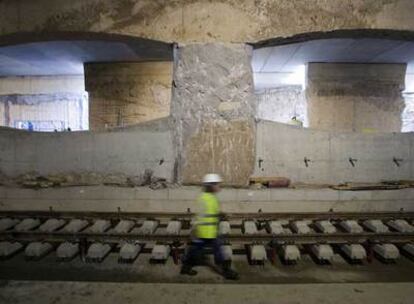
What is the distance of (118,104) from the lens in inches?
539

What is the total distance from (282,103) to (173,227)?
14.5 m

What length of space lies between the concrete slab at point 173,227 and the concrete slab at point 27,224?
2.69 m

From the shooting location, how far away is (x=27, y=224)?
22.4ft

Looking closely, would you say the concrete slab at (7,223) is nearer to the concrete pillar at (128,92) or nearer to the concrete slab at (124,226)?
the concrete slab at (124,226)

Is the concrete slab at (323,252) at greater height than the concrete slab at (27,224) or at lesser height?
lesser

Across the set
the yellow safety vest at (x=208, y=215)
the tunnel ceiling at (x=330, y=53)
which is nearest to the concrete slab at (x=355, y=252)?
the yellow safety vest at (x=208, y=215)

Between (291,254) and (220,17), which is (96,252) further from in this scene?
(220,17)

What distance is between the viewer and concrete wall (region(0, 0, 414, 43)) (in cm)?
782

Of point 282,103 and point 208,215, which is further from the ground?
point 282,103

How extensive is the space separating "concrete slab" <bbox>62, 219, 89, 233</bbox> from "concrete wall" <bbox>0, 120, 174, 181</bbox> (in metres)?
1.68

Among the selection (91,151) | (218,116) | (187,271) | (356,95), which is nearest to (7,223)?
(91,151)

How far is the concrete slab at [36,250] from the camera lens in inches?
229

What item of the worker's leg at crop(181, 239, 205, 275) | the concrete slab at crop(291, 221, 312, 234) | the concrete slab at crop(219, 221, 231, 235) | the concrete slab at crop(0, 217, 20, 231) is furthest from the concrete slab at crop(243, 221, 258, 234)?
the concrete slab at crop(0, 217, 20, 231)

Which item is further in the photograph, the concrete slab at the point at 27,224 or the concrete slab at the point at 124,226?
the concrete slab at the point at 27,224
